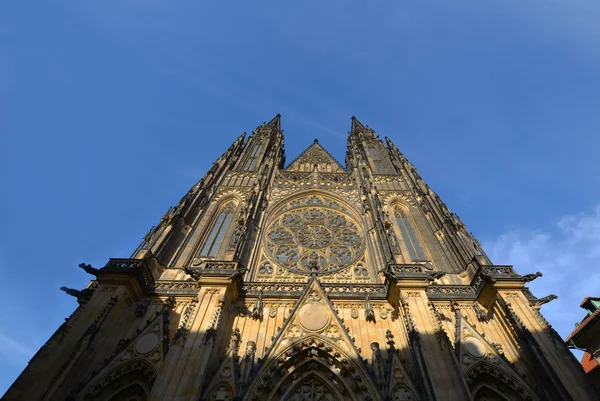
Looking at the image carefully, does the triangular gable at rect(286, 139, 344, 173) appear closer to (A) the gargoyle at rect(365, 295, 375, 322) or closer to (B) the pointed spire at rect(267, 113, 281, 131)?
(B) the pointed spire at rect(267, 113, 281, 131)

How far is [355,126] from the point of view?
97.3 ft

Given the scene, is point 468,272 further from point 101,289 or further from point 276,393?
point 101,289

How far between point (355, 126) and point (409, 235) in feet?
52.4

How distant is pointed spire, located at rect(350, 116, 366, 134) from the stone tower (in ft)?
45.3

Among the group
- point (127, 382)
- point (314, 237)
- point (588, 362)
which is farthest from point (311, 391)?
point (588, 362)

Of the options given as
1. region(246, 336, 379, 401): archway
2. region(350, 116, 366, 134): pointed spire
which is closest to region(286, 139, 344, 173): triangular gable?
region(350, 116, 366, 134): pointed spire

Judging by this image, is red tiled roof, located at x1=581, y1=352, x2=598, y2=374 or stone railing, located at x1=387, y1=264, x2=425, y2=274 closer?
stone railing, located at x1=387, y1=264, x2=425, y2=274

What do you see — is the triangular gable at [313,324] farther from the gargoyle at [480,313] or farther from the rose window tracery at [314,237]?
the gargoyle at [480,313]

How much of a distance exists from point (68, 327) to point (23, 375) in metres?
1.39

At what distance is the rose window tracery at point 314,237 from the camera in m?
14.3

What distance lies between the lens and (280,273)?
13641 mm

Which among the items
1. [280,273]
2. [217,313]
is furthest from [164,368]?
[280,273]

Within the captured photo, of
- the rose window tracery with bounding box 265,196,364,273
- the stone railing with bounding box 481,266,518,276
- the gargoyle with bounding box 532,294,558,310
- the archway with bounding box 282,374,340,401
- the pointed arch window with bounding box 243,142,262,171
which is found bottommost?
the archway with bounding box 282,374,340,401

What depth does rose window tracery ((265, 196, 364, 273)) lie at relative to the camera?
14273 millimetres
